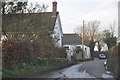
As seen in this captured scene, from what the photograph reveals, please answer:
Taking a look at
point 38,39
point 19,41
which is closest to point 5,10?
point 19,41

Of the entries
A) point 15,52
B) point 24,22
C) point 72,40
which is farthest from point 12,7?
point 72,40

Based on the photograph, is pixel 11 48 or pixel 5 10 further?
pixel 5 10

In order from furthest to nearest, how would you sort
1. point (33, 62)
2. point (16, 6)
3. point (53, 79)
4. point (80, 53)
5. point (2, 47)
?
point (80, 53), point (33, 62), point (16, 6), point (2, 47), point (53, 79)

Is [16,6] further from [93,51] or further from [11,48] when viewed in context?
[93,51]

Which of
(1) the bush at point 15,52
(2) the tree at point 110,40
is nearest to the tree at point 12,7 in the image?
(1) the bush at point 15,52

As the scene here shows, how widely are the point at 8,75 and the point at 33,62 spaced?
10389mm

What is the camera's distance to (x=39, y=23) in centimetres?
3186

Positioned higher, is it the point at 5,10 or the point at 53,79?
the point at 5,10

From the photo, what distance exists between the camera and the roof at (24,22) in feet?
83.2

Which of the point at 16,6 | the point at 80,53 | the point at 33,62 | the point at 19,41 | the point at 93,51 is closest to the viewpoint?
the point at 19,41

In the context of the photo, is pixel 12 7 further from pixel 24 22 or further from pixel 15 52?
pixel 15 52

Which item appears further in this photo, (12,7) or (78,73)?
(78,73)

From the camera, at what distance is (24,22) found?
28188mm

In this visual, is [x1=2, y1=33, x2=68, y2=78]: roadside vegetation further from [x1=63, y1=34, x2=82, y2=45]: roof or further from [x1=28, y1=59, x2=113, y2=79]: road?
[x1=63, y1=34, x2=82, y2=45]: roof
